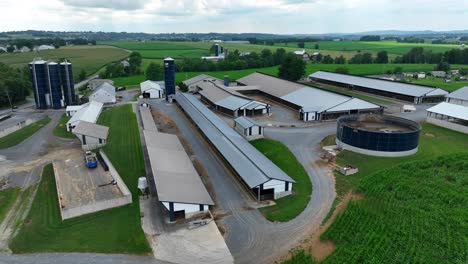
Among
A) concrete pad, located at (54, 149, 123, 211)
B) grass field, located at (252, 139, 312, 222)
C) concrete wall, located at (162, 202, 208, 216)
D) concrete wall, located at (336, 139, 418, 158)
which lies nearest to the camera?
concrete wall, located at (162, 202, 208, 216)

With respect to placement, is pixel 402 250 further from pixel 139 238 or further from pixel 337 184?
pixel 139 238

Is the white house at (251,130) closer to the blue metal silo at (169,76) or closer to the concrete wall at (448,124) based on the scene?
the concrete wall at (448,124)

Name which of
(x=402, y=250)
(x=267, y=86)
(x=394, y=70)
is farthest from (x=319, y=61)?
(x=402, y=250)

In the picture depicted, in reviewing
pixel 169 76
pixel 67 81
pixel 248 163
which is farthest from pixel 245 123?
pixel 67 81

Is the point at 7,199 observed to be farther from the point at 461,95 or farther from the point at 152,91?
the point at 461,95

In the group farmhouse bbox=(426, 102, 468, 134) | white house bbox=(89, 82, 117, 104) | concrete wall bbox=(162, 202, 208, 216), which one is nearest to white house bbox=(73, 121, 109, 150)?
concrete wall bbox=(162, 202, 208, 216)

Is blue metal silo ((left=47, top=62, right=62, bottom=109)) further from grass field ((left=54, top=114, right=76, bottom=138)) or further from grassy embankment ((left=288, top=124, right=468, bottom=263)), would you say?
grassy embankment ((left=288, top=124, right=468, bottom=263))
